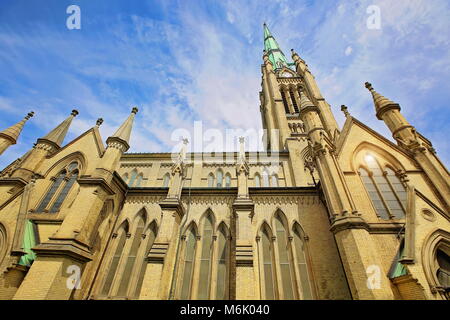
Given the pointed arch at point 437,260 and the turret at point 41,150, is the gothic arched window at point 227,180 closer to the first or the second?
the pointed arch at point 437,260

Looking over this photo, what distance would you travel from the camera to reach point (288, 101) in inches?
1168

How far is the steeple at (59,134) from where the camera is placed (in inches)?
602

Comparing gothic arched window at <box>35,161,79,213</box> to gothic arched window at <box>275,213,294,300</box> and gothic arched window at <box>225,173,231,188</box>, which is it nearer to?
gothic arched window at <box>225,173,231,188</box>

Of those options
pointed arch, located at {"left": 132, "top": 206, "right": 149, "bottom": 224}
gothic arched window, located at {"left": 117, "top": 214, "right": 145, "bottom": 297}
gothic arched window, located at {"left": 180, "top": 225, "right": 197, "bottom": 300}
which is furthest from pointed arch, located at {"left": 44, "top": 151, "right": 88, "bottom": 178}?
gothic arched window, located at {"left": 180, "top": 225, "right": 197, "bottom": 300}

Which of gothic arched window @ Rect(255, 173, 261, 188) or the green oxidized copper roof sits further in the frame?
gothic arched window @ Rect(255, 173, 261, 188)

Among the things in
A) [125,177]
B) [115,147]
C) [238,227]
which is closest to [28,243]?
[115,147]

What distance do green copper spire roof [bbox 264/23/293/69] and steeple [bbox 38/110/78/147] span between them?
37573 mm

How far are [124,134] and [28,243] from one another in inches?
299

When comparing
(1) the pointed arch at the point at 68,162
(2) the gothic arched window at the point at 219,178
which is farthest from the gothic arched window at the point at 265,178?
(1) the pointed arch at the point at 68,162

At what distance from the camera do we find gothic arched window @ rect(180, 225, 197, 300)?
10.9 m

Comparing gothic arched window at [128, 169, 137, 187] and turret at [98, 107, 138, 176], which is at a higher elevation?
gothic arched window at [128, 169, 137, 187]

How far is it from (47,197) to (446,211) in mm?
23173

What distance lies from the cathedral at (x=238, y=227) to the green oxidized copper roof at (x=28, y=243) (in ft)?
0.17

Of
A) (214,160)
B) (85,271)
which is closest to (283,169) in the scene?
(214,160)
